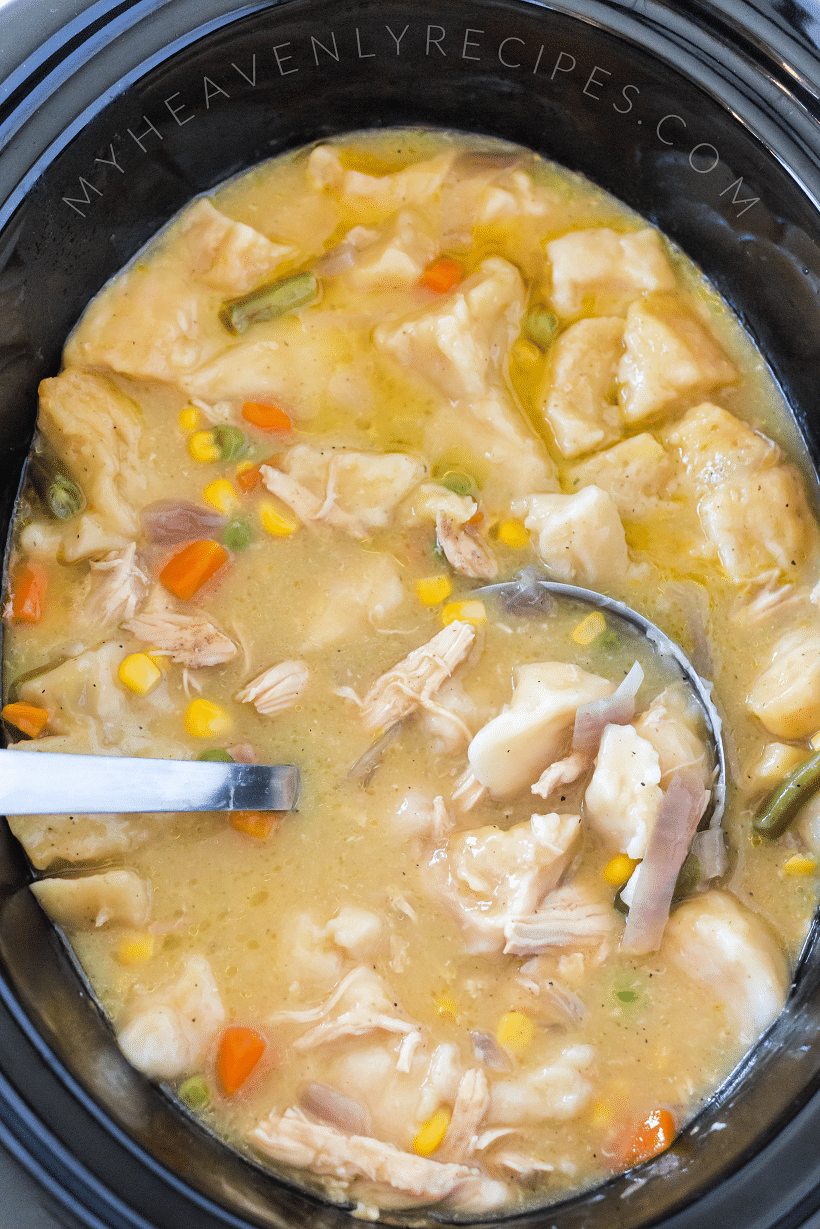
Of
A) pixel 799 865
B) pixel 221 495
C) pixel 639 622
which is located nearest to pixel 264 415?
pixel 221 495

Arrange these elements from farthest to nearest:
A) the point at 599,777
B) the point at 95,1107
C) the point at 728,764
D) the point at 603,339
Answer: the point at 603,339 < the point at 728,764 < the point at 599,777 < the point at 95,1107

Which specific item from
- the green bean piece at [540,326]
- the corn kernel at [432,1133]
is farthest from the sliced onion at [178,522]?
the corn kernel at [432,1133]

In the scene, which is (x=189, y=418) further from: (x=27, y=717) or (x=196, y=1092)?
(x=196, y=1092)

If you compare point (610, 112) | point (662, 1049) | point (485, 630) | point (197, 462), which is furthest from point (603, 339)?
point (662, 1049)

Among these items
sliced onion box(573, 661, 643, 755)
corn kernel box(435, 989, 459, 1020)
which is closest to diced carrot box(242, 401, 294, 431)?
sliced onion box(573, 661, 643, 755)

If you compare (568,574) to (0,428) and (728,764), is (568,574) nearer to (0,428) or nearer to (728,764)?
(728,764)

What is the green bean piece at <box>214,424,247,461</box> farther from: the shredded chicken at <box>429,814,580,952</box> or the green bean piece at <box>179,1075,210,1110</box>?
the green bean piece at <box>179,1075,210,1110</box>

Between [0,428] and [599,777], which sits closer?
[599,777]

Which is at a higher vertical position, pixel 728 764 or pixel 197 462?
pixel 728 764

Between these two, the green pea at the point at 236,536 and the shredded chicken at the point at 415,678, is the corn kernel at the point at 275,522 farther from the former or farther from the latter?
the shredded chicken at the point at 415,678
